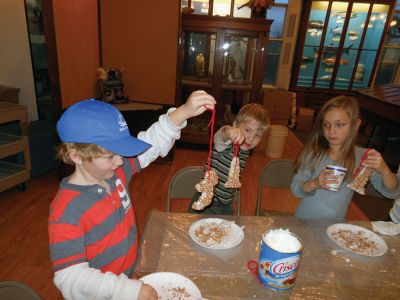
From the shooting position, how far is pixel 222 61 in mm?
4047

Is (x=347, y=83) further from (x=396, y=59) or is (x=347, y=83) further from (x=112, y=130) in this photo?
(x=112, y=130)

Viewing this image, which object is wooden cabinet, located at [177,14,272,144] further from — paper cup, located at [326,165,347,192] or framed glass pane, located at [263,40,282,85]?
paper cup, located at [326,165,347,192]

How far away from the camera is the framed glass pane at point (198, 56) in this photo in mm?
4062

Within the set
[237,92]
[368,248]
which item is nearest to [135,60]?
[237,92]

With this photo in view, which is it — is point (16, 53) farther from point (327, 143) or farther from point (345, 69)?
point (345, 69)

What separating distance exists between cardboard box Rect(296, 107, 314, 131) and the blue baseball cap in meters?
5.46

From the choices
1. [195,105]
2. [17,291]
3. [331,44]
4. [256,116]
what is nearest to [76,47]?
[256,116]

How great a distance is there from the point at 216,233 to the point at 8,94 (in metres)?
3.37

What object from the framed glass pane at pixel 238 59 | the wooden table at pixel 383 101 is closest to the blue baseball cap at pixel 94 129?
the framed glass pane at pixel 238 59

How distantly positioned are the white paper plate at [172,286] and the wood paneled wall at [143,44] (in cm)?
296

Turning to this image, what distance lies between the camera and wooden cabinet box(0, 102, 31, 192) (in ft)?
8.62

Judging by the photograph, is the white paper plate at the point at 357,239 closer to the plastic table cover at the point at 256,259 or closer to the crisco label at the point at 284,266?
the plastic table cover at the point at 256,259

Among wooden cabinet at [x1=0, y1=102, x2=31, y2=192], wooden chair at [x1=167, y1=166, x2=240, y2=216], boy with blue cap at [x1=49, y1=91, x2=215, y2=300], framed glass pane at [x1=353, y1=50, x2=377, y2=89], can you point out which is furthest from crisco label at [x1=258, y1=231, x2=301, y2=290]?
framed glass pane at [x1=353, y1=50, x2=377, y2=89]

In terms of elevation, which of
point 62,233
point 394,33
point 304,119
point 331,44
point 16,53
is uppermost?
point 394,33
